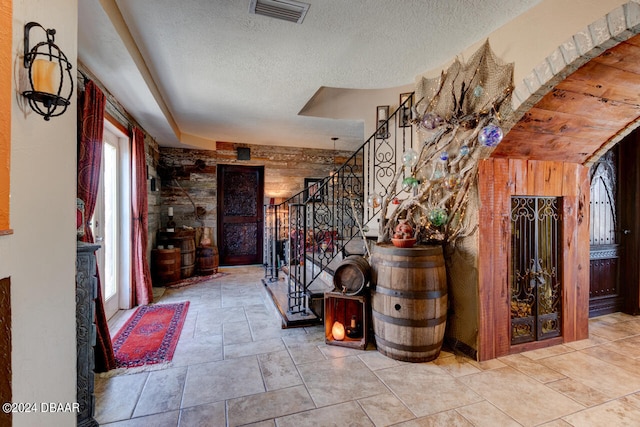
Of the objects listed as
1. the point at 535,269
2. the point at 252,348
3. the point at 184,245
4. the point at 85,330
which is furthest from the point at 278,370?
the point at 184,245

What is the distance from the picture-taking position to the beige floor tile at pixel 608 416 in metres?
1.71

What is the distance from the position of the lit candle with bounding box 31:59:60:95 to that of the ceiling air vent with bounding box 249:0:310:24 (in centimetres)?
138

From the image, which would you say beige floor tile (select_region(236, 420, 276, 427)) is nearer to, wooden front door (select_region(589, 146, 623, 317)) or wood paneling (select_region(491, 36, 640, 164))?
wood paneling (select_region(491, 36, 640, 164))

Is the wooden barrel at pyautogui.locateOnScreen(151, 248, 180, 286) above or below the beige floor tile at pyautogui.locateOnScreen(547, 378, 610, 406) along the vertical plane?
above

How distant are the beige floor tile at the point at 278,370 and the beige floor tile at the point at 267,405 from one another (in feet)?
0.27

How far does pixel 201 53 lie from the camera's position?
2688mm

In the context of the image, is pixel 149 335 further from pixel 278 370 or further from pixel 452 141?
pixel 452 141

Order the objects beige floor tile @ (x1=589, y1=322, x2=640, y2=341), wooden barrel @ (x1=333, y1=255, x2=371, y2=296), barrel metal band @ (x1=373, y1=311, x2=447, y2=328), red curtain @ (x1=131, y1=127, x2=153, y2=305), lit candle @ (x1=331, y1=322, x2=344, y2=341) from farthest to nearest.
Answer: red curtain @ (x1=131, y1=127, x2=153, y2=305) → beige floor tile @ (x1=589, y1=322, x2=640, y2=341) → lit candle @ (x1=331, y1=322, x2=344, y2=341) → wooden barrel @ (x1=333, y1=255, x2=371, y2=296) → barrel metal band @ (x1=373, y1=311, x2=447, y2=328)

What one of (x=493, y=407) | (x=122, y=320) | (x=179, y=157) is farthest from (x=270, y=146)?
(x=493, y=407)

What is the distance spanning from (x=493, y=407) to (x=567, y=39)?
92.0 inches

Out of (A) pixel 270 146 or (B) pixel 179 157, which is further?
(A) pixel 270 146

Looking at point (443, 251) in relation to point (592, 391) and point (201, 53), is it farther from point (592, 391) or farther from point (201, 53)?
point (201, 53)

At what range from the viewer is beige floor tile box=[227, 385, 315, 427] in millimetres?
1763

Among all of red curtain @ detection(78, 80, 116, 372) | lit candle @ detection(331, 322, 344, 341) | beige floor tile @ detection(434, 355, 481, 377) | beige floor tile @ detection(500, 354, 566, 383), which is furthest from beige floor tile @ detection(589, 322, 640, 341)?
red curtain @ detection(78, 80, 116, 372)
